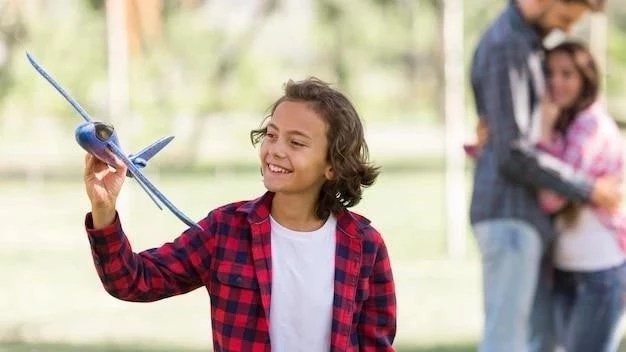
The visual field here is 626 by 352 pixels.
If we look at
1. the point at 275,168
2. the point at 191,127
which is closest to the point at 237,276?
the point at 275,168

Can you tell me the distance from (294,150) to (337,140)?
14cm

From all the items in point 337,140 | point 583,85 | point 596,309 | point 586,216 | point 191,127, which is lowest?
point 596,309

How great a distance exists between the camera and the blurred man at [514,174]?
5812 mm

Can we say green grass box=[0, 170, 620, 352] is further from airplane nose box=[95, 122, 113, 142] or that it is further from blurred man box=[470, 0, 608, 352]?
airplane nose box=[95, 122, 113, 142]

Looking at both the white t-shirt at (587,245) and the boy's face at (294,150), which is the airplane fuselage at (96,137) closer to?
the boy's face at (294,150)

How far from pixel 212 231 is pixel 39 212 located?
63.0ft

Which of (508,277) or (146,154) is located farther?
(508,277)

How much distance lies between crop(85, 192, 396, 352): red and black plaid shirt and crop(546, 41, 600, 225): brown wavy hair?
2500 millimetres

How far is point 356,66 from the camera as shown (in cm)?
4828

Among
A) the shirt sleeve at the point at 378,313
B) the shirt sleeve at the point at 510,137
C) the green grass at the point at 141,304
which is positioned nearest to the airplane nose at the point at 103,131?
the shirt sleeve at the point at 378,313

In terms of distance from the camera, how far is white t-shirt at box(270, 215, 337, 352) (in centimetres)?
360

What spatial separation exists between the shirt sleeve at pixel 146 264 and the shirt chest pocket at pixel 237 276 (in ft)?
0.20

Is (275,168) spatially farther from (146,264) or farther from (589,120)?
(589,120)

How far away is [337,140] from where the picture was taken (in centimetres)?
377
